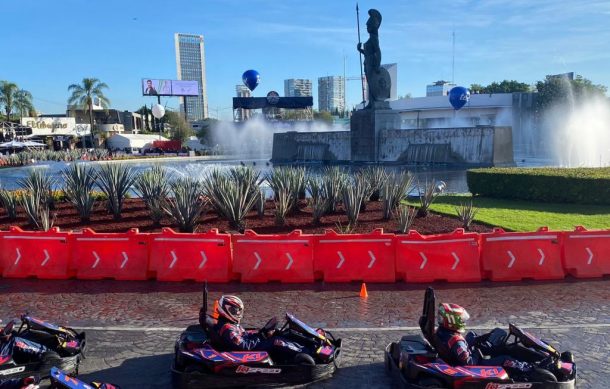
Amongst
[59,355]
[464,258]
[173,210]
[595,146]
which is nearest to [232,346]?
[59,355]

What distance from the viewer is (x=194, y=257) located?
8258 millimetres

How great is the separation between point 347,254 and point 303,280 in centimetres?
84

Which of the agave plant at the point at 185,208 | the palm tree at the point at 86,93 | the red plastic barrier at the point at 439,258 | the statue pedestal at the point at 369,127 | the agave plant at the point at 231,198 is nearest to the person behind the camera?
the red plastic barrier at the point at 439,258

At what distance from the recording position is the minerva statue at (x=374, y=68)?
29.4 meters

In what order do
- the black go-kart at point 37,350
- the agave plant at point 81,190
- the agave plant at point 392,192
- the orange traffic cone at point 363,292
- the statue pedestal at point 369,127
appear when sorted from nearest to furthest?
the black go-kart at point 37,350 < the orange traffic cone at point 363,292 < the agave plant at point 392,192 < the agave plant at point 81,190 < the statue pedestal at point 369,127

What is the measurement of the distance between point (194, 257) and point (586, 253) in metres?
6.55

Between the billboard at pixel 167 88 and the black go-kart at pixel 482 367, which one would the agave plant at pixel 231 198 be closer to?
the black go-kart at pixel 482 367

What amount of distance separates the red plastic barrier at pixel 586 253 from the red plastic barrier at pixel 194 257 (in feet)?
18.6

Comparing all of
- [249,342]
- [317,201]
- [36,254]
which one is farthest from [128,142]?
[249,342]

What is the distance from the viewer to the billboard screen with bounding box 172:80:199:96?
267ft

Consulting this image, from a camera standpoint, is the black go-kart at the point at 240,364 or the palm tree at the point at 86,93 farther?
the palm tree at the point at 86,93

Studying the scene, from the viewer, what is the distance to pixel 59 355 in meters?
4.92

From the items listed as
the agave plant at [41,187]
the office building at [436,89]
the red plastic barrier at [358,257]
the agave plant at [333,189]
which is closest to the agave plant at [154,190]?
the agave plant at [41,187]

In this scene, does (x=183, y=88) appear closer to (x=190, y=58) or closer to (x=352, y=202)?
(x=352, y=202)
